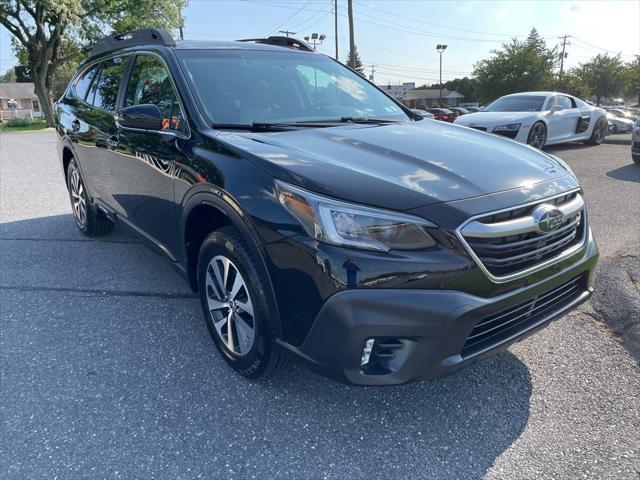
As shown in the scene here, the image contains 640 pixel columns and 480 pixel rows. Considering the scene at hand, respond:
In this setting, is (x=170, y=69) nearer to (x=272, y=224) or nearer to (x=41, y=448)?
(x=272, y=224)

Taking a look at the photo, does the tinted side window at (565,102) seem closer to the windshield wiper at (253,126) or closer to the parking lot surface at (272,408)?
the parking lot surface at (272,408)

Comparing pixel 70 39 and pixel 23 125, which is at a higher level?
pixel 70 39

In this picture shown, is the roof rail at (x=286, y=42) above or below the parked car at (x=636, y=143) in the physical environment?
above

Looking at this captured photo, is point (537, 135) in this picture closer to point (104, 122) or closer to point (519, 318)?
point (104, 122)

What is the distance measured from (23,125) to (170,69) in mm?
46508

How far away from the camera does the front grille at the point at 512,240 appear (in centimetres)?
204

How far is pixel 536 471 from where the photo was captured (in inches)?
82.1

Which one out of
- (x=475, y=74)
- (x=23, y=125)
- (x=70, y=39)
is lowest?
(x=23, y=125)

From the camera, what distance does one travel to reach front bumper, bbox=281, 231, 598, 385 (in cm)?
194

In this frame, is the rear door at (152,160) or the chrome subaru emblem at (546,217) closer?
the chrome subaru emblem at (546,217)

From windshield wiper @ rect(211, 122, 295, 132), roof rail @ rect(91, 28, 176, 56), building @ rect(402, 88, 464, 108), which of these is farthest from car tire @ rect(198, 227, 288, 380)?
building @ rect(402, 88, 464, 108)

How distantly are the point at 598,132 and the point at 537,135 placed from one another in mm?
3658

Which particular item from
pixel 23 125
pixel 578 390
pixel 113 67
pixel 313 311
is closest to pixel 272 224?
pixel 313 311

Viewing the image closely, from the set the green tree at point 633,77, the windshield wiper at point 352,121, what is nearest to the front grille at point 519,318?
the windshield wiper at point 352,121
